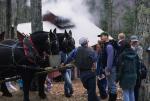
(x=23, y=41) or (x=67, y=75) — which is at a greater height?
(x=23, y=41)

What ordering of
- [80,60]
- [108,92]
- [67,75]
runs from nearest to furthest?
[80,60], [108,92], [67,75]

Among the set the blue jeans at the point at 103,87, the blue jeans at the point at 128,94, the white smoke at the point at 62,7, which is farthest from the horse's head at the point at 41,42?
the white smoke at the point at 62,7

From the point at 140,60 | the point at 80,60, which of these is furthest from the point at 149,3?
the point at 80,60

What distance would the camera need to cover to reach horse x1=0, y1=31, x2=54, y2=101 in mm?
13320

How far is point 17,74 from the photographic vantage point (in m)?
13.5

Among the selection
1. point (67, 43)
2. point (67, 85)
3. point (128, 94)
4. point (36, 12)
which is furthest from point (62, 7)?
point (128, 94)

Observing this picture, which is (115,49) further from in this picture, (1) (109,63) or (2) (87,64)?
(2) (87,64)

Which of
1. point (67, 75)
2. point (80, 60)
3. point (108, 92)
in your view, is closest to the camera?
point (80, 60)

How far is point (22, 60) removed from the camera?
13.3m

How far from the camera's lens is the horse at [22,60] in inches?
524

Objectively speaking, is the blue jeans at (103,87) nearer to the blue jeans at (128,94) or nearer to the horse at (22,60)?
the blue jeans at (128,94)

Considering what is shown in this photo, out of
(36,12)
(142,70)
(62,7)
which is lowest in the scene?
(142,70)

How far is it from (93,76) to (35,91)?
10.0ft

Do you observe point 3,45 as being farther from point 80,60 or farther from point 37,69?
point 80,60
